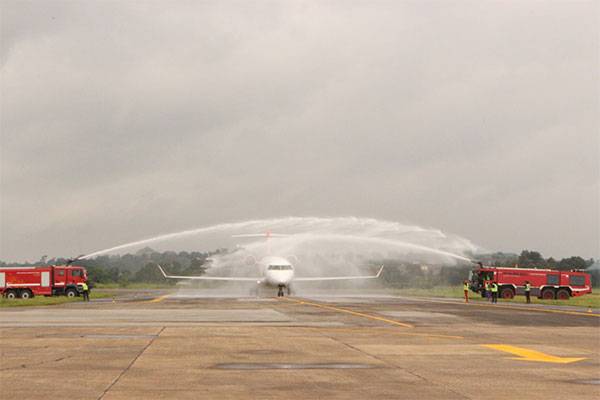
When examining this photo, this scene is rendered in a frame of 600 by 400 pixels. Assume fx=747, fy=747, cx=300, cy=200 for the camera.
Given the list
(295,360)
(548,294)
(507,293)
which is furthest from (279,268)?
(295,360)

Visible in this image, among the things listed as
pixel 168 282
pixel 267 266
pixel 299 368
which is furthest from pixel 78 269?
pixel 168 282

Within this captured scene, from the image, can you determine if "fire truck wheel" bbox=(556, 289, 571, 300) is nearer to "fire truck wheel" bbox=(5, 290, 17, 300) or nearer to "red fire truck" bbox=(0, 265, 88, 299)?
"red fire truck" bbox=(0, 265, 88, 299)

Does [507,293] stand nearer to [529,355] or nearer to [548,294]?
[548,294]

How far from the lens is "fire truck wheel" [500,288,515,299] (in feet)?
228

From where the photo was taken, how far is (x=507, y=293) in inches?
2736

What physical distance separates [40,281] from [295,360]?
183 feet

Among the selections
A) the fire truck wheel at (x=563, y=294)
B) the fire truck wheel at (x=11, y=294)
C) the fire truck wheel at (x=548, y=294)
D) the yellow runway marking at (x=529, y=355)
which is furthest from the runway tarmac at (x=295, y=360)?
the fire truck wheel at (x=11, y=294)

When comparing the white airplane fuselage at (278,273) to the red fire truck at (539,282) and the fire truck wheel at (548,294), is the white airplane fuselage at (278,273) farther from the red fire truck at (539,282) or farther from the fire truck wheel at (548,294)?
the fire truck wheel at (548,294)

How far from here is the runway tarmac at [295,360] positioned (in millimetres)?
14008

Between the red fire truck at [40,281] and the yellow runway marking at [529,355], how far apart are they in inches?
2138

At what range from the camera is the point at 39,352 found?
65.4 ft

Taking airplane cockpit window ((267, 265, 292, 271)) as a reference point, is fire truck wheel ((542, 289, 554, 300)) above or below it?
below

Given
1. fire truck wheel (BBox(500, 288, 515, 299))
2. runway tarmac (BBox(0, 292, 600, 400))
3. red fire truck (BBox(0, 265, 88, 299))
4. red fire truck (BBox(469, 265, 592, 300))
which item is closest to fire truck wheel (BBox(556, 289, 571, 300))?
red fire truck (BBox(469, 265, 592, 300))

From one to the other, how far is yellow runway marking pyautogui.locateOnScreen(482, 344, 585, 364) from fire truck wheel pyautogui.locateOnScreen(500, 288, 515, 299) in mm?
48320
